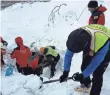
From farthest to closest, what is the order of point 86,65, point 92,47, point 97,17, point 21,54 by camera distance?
1. point 21,54
2. point 97,17
3. point 86,65
4. point 92,47

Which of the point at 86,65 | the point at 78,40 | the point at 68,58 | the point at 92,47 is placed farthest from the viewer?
the point at 86,65

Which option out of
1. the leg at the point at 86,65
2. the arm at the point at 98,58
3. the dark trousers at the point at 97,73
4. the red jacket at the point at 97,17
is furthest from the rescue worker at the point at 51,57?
the arm at the point at 98,58

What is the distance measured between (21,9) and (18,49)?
230 inches

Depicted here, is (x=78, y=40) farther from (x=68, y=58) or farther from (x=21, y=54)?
(x=21, y=54)

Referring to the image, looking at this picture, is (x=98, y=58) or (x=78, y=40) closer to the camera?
(x=78, y=40)

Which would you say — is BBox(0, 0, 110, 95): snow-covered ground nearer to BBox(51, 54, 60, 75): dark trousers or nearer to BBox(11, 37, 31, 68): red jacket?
BBox(51, 54, 60, 75): dark trousers

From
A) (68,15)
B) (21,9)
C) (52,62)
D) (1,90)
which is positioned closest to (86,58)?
(1,90)

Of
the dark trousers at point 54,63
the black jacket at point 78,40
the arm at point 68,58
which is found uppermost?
the black jacket at point 78,40

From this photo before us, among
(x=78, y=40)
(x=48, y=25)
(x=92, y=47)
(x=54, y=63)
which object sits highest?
(x=78, y=40)

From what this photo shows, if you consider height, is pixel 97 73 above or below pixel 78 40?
below

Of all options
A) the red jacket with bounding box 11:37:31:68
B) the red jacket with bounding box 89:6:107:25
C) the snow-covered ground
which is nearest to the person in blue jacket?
the snow-covered ground

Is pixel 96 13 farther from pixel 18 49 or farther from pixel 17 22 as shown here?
pixel 17 22

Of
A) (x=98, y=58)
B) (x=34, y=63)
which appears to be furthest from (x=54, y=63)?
(x=98, y=58)

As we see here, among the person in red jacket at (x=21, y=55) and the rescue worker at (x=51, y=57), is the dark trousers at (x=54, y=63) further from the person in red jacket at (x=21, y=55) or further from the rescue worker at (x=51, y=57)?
the person in red jacket at (x=21, y=55)
